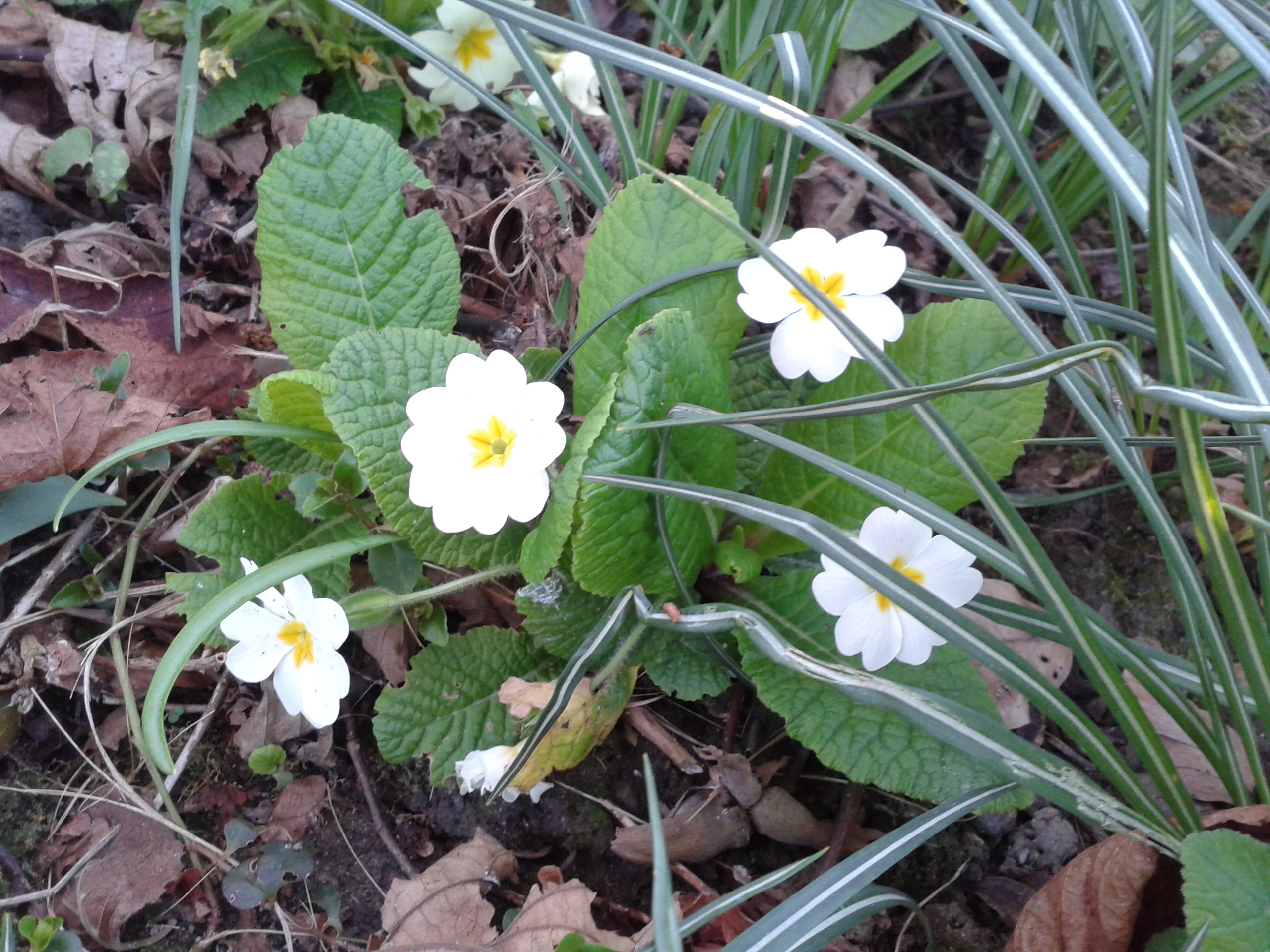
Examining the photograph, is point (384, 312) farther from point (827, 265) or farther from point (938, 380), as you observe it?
point (938, 380)

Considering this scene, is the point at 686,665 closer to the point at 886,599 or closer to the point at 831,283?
the point at 886,599

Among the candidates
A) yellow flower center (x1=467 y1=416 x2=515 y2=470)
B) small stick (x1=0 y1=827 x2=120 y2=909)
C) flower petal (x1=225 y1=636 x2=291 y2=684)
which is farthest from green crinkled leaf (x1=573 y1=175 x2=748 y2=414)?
small stick (x1=0 y1=827 x2=120 y2=909)

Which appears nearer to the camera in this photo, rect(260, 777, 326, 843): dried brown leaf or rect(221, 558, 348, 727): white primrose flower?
rect(221, 558, 348, 727): white primrose flower

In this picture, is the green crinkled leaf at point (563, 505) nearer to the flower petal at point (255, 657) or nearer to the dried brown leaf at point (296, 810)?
the flower petal at point (255, 657)

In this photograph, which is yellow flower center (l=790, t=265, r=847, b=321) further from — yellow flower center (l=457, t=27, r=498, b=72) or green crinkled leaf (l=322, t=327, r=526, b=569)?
yellow flower center (l=457, t=27, r=498, b=72)

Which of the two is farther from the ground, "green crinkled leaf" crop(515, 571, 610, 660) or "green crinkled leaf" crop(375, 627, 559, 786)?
"green crinkled leaf" crop(515, 571, 610, 660)

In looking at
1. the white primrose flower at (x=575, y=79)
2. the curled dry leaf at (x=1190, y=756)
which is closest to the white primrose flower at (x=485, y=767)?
the curled dry leaf at (x=1190, y=756)
